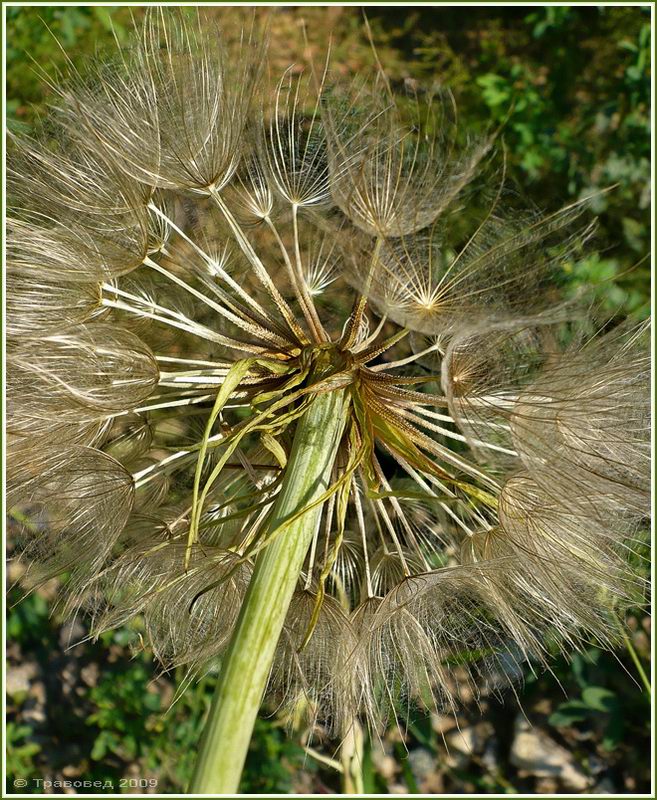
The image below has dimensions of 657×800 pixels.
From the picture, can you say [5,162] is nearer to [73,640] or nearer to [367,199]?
[367,199]

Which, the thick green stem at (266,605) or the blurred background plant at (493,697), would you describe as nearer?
the thick green stem at (266,605)

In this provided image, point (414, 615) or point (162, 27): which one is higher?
point (162, 27)

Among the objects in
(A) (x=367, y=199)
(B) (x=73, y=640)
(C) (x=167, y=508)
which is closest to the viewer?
(A) (x=367, y=199)

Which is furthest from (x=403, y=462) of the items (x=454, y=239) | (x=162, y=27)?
(x=162, y=27)

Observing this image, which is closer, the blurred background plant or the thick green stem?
the thick green stem
